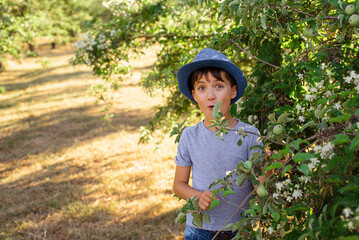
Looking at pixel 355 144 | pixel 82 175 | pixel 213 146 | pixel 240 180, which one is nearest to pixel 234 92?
pixel 213 146

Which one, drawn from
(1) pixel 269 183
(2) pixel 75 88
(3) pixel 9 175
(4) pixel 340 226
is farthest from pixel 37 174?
(2) pixel 75 88

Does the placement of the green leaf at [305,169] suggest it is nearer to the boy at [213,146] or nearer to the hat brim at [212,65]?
the boy at [213,146]

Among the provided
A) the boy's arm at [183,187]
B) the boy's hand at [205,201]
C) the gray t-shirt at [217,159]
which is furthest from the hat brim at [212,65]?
the boy's hand at [205,201]

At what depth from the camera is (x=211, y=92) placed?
2.02 meters

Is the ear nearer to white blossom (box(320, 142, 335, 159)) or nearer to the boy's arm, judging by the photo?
the boy's arm

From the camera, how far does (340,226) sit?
1.04 m

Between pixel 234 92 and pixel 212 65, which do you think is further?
pixel 234 92

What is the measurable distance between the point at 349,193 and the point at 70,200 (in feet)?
16.3

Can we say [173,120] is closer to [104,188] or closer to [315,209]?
[104,188]

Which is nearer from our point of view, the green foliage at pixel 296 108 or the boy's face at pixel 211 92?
the green foliage at pixel 296 108

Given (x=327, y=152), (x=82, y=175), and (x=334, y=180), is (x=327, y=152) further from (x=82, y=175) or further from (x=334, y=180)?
(x=82, y=175)

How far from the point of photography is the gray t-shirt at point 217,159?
1996mm

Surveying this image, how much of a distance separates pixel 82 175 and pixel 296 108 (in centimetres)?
524

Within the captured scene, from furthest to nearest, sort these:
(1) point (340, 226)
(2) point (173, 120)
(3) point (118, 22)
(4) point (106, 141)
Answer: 1. (4) point (106, 141)
2. (2) point (173, 120)
3. (3) point (118, 22)
4. (1) point (340, 226)
